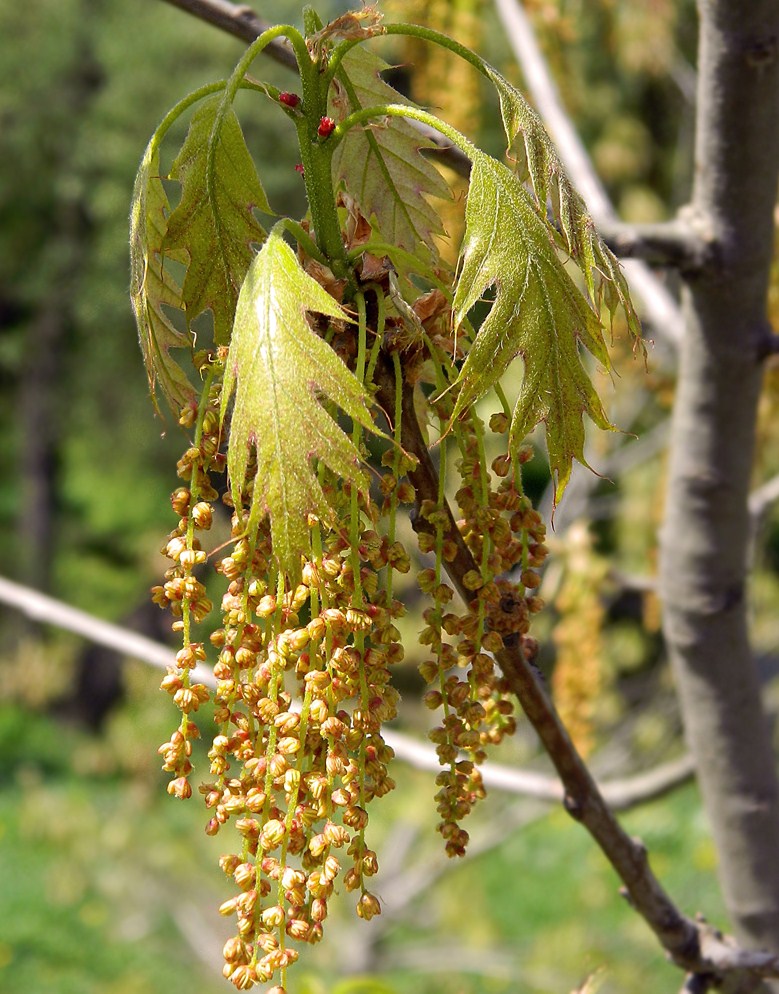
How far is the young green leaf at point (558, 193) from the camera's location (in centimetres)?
67

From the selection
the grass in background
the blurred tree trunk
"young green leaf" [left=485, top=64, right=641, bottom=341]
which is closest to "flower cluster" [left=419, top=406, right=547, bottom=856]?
"young green leaf" [left=485, top=64, right=641, bottom=341]

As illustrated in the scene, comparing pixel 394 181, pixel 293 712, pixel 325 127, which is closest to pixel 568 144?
pixel 394 181

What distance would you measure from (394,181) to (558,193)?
210 mm

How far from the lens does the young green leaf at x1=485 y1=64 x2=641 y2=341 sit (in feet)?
2.21

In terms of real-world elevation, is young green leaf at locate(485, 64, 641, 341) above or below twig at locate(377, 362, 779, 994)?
above

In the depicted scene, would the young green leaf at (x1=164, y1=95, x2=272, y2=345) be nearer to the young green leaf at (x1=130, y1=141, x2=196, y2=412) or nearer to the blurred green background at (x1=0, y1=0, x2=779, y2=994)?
the young green leaf at (x1=130, y1=141, x2=196, y2=412)

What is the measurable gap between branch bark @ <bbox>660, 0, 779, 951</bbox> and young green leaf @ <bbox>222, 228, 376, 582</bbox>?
2.15ft

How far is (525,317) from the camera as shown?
647mm

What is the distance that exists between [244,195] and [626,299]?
27cm

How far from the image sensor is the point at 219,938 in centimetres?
418

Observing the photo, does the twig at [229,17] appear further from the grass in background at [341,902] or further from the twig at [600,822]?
the grass in background at [341,902]

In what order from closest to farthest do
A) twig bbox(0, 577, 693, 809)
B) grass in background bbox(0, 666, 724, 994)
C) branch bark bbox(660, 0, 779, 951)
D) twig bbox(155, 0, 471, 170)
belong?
twig bbox(155, 0, 471, 170) < branch bark bbox(660, 0, 779, 951) < twig bbox(0, 577, 693, 809) < grass in background bbox(0, 666, 724, 994)

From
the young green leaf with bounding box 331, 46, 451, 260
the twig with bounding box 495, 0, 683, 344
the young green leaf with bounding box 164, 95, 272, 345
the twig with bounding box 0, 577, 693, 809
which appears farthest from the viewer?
the twig with bounding box 495, 0, 683, 344

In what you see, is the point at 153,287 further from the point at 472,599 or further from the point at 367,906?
the point at 367,906
